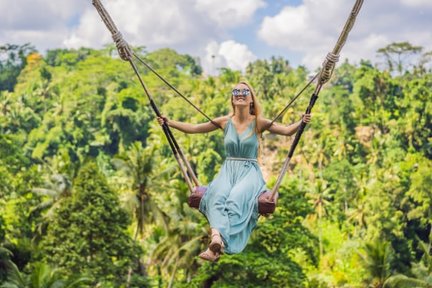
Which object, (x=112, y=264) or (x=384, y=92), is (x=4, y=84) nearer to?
(x=384, y=92)

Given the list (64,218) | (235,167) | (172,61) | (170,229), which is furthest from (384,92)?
(235,167)

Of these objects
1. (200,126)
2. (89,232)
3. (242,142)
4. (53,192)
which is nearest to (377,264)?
(89,232)

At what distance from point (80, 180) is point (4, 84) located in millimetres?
55921

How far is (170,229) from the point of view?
2422 centimetres

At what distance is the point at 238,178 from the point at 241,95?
584 mm

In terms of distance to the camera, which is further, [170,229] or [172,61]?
[172,61]

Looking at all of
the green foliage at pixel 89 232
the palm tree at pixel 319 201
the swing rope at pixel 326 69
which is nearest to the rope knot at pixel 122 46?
the swing rope at pixel 326 69

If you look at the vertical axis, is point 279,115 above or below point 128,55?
below

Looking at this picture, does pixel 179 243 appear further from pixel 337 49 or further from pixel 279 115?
pixel 337 49

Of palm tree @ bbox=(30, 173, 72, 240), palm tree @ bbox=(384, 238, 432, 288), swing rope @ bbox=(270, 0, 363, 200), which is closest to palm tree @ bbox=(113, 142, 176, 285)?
palm tree @ bbox=(30, 173, 72, 240)

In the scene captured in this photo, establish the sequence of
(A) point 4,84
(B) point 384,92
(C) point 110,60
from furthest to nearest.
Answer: (A) point 4,84, (C) point 110,60, (B) point 384,92

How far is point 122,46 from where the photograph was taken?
586cm

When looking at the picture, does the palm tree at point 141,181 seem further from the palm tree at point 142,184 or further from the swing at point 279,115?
the swing at point 279,115

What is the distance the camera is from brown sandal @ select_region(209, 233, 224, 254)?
16.1ft
